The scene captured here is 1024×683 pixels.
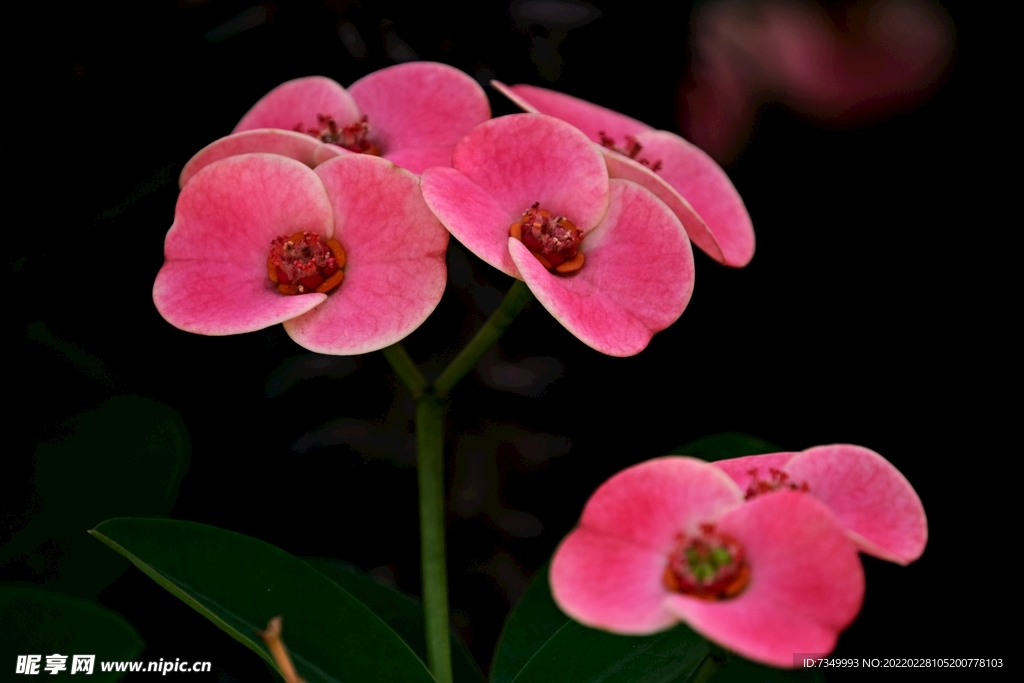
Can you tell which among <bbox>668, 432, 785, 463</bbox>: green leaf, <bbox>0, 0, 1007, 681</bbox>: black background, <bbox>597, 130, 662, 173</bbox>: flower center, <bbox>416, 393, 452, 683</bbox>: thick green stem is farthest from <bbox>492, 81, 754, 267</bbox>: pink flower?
<bbox>416, 393, 452, 683</bbox>: thick green stem

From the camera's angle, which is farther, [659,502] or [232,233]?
[232,233]

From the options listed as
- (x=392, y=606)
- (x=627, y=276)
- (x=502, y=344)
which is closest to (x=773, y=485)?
(x=627, y=276)

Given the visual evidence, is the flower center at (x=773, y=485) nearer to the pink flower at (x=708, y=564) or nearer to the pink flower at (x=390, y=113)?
the pink flower at (x=708, y=564)

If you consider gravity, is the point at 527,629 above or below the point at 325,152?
A: below

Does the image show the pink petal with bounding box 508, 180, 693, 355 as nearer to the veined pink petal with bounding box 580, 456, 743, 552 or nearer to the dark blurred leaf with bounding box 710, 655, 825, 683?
the veined pink petal with bounding box 580, 456, 743, 552

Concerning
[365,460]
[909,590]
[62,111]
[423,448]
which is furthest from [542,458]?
[62,111]

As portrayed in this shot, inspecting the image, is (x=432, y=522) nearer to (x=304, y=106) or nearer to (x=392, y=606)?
(x=392, y=606)

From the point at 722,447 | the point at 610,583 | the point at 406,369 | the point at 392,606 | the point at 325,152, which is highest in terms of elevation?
the point at 325,152

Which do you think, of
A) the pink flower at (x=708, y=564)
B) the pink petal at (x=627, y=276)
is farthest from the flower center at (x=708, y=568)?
the pink petal at (x=627, y=276)
